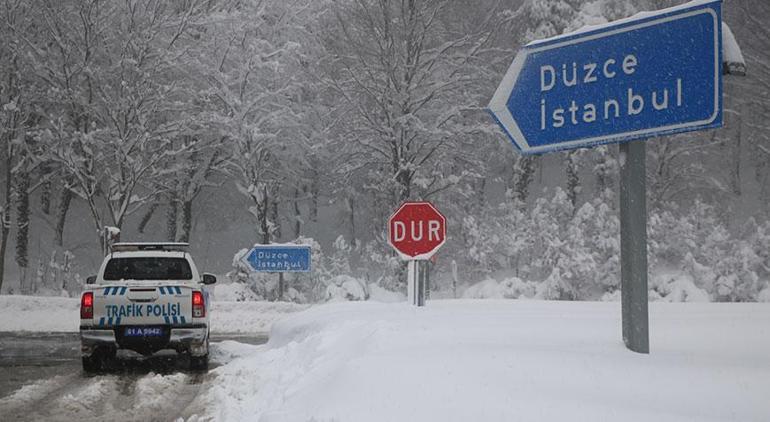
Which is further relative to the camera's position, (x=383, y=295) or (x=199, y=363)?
(x=383, y=295)

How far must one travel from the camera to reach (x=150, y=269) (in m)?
11.6

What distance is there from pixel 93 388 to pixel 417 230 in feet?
17.3

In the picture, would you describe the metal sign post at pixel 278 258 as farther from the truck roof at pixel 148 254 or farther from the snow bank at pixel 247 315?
the truck roof at pixel 148 254

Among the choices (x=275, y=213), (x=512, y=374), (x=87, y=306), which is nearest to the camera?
(x=512, y=374)

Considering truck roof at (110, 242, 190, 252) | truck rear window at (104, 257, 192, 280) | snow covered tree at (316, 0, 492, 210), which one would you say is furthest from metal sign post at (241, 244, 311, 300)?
truck rear window at (104, 257, 192, 280)

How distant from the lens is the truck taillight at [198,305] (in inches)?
424

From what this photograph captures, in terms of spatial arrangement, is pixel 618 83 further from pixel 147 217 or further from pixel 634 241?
pixel 147 217

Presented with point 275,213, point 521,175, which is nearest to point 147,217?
point 275,213

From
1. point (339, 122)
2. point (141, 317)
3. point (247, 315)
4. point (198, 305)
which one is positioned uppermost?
point (339, 122)

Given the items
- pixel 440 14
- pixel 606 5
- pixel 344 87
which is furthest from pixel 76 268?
pixel 606 5

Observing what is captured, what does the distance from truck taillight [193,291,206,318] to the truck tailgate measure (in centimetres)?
24

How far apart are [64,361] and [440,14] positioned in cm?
1716

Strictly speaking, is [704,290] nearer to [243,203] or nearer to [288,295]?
[288,295]

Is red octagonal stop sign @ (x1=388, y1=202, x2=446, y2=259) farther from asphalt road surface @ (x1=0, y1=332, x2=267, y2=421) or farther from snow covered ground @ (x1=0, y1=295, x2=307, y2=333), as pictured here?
snow covered ground @ (x1=0, y1=295, x2=307, y2=333)
